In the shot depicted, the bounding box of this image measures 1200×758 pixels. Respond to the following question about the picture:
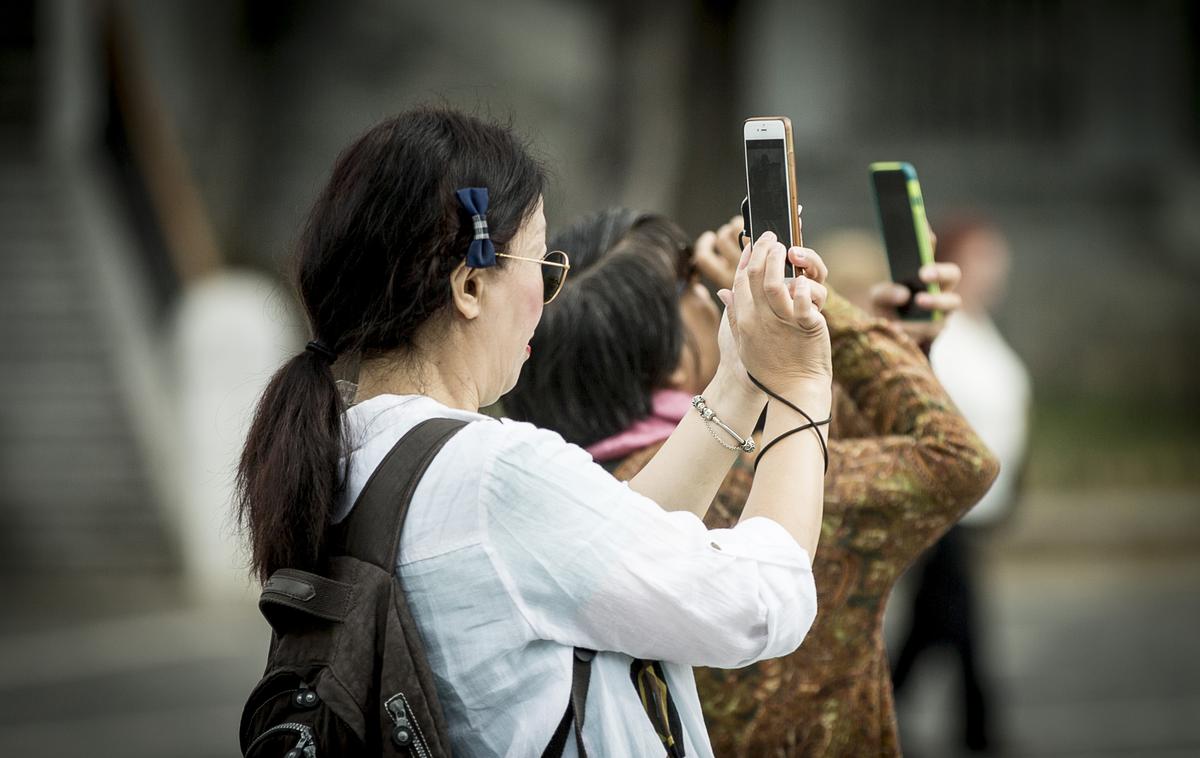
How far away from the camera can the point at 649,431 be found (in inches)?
105

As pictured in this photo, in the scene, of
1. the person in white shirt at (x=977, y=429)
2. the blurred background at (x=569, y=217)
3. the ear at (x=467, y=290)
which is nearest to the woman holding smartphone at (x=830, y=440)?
the blurred background at (x=569, y=217)

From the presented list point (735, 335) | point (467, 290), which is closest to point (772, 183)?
point (735, 335)

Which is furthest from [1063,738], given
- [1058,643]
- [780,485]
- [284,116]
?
[284,116]

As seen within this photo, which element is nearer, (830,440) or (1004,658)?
(830,440)

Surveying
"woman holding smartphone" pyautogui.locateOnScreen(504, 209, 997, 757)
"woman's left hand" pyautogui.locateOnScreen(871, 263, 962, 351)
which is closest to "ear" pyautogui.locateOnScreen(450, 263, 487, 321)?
"woman holding smartphone" pyautogui.locateOnScreen(504, 209, 997, 757)

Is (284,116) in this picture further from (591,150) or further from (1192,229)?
(1192,229)

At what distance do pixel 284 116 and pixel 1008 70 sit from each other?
8.72 m

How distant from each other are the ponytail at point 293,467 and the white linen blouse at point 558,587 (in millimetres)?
131

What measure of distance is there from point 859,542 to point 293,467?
106cm

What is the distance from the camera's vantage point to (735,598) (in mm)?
1736

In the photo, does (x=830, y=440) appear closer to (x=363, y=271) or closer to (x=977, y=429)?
(x=363, y=271)

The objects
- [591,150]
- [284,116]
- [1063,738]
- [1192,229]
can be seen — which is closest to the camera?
[1063,738]

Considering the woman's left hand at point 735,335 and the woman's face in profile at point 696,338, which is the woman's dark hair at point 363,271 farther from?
the woman's face in profile at point 696,338

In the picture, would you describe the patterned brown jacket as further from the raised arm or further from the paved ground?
the paved ground
